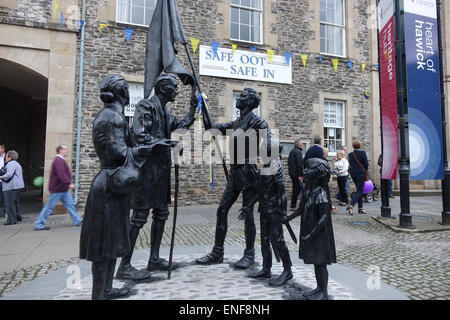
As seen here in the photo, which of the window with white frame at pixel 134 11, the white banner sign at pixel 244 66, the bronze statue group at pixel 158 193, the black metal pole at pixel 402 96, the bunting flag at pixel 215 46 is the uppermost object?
the window with white frame at pixel 134 11

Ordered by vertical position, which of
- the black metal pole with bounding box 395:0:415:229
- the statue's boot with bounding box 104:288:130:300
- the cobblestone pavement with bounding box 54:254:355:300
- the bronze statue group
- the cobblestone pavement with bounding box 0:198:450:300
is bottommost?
the cobblestone pavement with bounding box 0:198:450:300

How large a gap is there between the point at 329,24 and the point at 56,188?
11427 mm

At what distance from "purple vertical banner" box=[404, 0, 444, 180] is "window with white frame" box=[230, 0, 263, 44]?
536cm

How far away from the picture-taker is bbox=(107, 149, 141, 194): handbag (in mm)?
2182

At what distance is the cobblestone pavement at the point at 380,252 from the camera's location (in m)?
3.30

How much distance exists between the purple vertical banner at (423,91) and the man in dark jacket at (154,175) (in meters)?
5.57

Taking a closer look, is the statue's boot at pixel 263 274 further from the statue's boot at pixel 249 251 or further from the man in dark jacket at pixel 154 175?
the man in dark jacket at pixel 154 175

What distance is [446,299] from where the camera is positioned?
2873 millimetres

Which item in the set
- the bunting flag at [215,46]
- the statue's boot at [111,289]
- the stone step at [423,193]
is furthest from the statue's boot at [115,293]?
the stone step at [423,193]

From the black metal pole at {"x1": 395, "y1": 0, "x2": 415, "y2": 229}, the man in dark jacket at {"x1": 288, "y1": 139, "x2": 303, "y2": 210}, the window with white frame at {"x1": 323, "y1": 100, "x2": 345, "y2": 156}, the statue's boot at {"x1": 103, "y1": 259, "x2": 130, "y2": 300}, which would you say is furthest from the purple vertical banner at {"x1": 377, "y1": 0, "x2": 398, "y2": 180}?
the statue's boot at {"x1": 103, "y1": 259, "x2": 130, "y2": 300}

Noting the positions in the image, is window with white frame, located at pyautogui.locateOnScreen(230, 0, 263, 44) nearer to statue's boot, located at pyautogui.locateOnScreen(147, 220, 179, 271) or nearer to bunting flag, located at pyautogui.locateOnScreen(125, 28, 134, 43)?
bunting flag, located at pyautogui.locateOnScreen(125, 28, 134, 43)

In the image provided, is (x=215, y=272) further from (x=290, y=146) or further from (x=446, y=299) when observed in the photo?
(x=290, y=146)

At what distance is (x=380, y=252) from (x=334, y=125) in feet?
26.2
